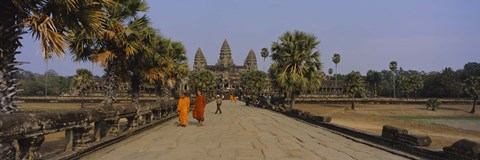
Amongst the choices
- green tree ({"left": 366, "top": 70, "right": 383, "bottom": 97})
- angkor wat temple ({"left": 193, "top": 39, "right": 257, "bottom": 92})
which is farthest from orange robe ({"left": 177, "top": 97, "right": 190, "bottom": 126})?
angkor wat temple ({"left": 193, "top": 39, "right": 257, "bottom": 92})

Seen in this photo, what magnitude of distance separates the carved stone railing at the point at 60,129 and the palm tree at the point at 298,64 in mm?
Answer: 18802

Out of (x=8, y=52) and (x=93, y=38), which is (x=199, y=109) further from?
(x=8, y=52)

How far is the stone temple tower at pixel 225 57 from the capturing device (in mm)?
155788

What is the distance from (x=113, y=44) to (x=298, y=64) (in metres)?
17.6

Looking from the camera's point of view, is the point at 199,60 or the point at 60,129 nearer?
the point at 60,129

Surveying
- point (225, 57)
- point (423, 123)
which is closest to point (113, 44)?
point (423, 123)

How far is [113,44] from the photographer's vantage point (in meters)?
15.5

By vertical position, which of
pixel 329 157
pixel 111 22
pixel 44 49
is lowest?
pixel 329 157

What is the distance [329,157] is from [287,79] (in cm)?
2177

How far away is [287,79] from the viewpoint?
99.5 feet

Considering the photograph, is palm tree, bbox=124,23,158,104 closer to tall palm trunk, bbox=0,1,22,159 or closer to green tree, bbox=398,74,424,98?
tall palm trunk, bbox=0,1,22,159

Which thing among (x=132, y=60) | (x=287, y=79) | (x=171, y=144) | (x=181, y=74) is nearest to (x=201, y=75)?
(x=181, y=74)

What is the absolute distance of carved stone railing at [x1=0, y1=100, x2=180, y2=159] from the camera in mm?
5396

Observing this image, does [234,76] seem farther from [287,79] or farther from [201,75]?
[287,79]
